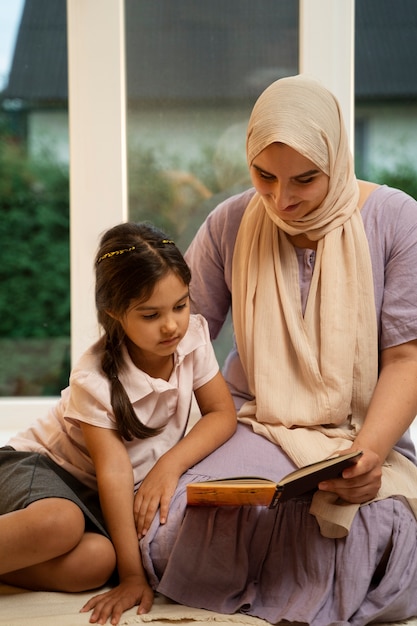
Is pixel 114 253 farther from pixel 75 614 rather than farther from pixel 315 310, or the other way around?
pixel 75 614

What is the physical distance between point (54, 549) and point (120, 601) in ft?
0.57

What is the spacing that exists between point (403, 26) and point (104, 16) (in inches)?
42.6

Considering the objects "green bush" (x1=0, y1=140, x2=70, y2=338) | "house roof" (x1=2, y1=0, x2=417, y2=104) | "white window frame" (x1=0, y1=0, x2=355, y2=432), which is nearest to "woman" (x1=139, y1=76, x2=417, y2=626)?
"white window frame" (x1=0, y1=0, x2=355, y2=432)

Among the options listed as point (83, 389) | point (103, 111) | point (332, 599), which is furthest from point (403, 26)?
point (332, 599)

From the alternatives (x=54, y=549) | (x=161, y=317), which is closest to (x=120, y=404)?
(x=161, y=317)

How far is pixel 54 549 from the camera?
1.72 metres

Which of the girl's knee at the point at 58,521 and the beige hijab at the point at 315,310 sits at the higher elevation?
the beige hijab at the point at 315,310

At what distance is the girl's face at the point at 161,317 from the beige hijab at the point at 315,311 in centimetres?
23

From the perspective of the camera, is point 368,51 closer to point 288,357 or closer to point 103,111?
point 103,111

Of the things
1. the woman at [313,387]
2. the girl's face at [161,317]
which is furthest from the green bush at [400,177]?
the girl's face at [161,317]

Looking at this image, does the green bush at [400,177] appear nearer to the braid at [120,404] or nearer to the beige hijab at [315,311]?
the beige hijab at [315,311]

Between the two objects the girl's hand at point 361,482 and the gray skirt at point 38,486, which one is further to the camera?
the gray skirt at point 38,486

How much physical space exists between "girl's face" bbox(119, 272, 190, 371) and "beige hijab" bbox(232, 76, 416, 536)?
232 millimetres

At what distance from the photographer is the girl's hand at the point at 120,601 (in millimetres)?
1627
